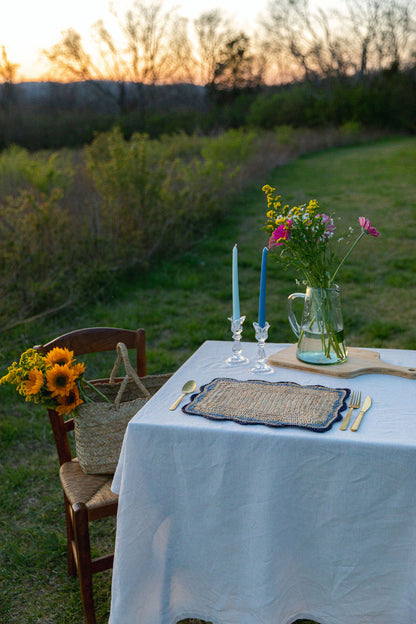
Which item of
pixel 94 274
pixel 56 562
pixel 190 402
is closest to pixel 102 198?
pixel 94 274

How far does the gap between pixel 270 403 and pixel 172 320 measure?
408cm

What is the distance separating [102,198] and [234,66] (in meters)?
23.1

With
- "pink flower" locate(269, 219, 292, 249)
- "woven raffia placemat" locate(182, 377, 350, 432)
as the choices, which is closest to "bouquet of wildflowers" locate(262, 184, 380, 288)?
"pink flower" locate(269, 219, 292, 249)

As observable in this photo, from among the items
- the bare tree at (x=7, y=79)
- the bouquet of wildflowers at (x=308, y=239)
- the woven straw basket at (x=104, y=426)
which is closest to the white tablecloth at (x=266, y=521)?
the woven straw basket at (x=104, y=426)

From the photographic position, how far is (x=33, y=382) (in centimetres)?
185

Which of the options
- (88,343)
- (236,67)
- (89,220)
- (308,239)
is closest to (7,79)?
(89,220)

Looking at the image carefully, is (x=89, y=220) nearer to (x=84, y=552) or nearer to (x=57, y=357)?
(x=57, y=357)

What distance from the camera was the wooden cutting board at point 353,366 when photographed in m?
1.89

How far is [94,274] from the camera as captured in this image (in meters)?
6.06

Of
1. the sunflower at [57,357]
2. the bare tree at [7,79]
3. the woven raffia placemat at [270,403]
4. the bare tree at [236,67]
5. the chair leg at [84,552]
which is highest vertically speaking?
the bare tree at [236,67]

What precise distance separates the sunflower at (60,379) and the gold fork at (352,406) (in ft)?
2.92

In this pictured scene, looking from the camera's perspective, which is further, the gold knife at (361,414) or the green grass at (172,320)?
the green grass at (172,320)

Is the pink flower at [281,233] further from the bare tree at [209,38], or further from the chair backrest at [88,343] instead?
the bare tree at [209,38]

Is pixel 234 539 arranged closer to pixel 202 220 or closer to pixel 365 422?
pixel 365 422
